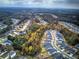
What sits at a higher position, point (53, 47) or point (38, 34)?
point (38, 34)

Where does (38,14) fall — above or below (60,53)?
above

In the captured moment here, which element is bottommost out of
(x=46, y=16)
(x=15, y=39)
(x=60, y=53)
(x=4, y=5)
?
(x=60, y=53)

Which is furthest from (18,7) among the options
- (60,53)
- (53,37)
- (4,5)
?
(60,53)

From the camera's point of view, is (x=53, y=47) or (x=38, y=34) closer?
(x=53, y=47)

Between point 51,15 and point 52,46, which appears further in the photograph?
point 51,15

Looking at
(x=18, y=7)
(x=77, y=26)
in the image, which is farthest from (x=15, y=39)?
(x=77, y=26)

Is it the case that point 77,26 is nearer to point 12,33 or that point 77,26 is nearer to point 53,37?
point 53,37
